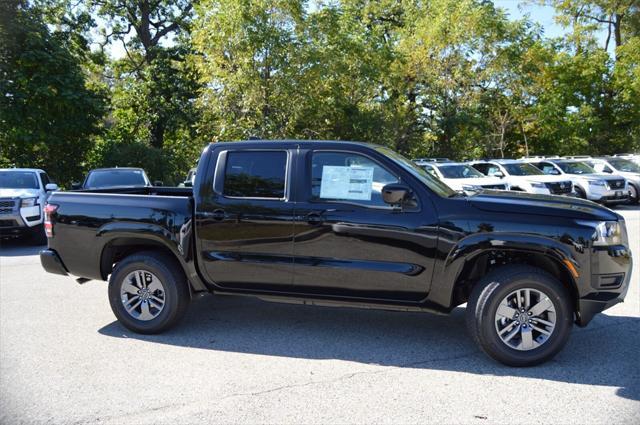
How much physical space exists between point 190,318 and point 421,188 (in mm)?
2933

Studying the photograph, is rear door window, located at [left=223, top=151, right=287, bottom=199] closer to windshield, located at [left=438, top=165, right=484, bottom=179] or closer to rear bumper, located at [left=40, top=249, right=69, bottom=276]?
rear bumper, located at [left=40, top=249, right=69, bottom=276]

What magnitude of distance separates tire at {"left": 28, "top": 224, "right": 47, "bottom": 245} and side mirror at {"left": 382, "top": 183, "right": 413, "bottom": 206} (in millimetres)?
9799

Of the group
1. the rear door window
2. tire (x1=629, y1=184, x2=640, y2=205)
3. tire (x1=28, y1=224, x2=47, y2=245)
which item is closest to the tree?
tire (x1=28, y1=224, x2=47, y2=245)

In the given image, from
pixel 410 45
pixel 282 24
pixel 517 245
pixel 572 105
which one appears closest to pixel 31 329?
pixel 517 245

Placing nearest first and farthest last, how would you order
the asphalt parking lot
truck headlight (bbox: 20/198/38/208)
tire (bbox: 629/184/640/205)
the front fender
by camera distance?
1. the asphalt parking lot
2. the front fender
3. truck headlight (bbox: 20/198/38/208)
4. tire (bbox: 629/184/640/205)

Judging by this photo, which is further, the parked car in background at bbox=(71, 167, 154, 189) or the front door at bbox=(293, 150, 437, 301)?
the parked car in background at bbox=(71, 167, 154, 189)

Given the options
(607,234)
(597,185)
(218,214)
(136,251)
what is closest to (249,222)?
(218,214)

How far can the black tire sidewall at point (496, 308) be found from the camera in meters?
4.50

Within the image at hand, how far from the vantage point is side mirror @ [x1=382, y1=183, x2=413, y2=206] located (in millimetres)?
4625

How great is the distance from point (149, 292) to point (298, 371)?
72.0 inches

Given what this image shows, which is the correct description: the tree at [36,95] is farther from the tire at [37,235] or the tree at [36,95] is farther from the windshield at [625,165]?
the windshield at [625,165]

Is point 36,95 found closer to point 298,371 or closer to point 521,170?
point 521,170

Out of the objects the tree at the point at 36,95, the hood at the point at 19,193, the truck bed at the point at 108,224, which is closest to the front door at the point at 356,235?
the truck bed at the point at 108,224

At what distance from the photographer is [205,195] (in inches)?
209
